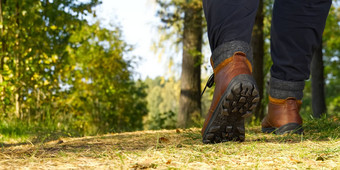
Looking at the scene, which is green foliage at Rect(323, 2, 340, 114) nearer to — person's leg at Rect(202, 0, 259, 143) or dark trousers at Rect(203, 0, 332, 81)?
dark trousers at Rect(203, 0, 332, 81)

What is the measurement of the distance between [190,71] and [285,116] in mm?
5554

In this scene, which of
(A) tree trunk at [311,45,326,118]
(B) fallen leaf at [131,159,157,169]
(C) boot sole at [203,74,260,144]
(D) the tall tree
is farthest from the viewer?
(D) the tall tree

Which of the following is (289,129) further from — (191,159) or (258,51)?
(258,51)

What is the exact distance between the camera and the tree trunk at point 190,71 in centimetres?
773

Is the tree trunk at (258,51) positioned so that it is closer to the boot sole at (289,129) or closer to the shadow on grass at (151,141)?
the shadow on grass at (151,141)

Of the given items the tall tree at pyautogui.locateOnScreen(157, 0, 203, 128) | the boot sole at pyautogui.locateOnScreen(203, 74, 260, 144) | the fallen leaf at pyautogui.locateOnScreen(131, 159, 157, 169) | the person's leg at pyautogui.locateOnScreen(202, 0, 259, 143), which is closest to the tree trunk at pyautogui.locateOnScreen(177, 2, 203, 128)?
the tall tree at pyautogui.locateOnScreen(157, 0, 203, 128)

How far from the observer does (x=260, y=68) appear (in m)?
5.92

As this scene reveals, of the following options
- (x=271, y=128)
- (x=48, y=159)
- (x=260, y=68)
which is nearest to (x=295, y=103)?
(x=271, y=128)

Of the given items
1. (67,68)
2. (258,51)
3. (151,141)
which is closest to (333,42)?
(258,51)

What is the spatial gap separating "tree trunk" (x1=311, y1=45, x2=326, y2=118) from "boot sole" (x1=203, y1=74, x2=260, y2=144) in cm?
470

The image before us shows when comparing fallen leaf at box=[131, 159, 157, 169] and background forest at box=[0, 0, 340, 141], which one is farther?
background forest at box=[0, 0, 340, 141]

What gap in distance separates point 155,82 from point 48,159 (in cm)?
7078

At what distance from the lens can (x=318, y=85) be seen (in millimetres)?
6293

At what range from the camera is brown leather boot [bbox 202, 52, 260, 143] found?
1.67 m
